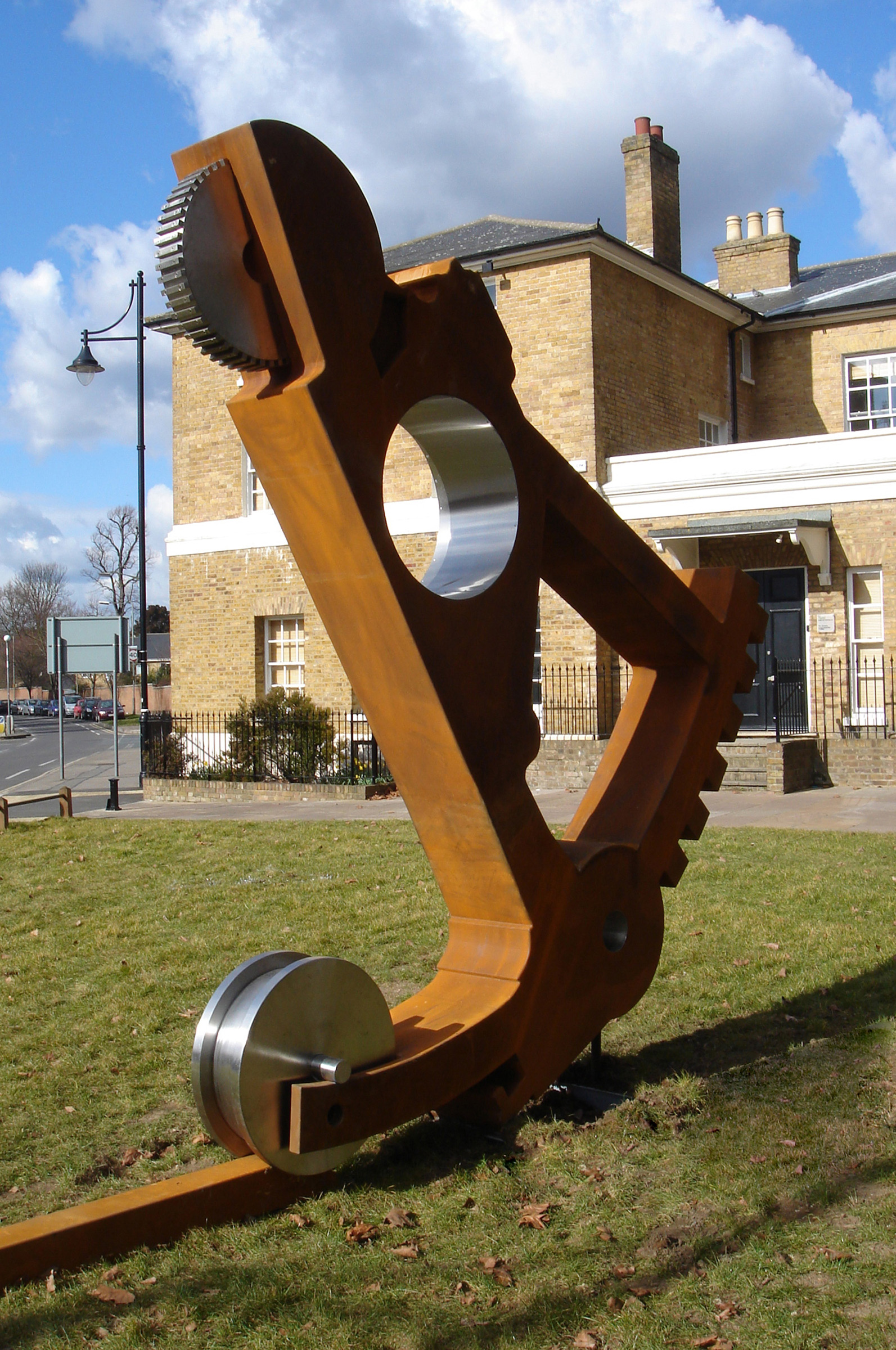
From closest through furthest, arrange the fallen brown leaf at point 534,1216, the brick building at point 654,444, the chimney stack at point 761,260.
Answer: the fallen brown leaf at point 534,1216, the brick building at point 654,444, the chimney stack at point 761,260

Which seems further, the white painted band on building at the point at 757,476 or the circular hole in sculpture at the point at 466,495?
the white painted band on building at the point at 757,476

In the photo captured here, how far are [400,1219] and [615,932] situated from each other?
1.48 meters

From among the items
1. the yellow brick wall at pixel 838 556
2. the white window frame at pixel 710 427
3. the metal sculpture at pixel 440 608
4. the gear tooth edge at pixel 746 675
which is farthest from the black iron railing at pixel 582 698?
the metal sculpture at pixel 440 608

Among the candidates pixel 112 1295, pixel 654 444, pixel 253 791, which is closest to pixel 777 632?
pixel 654 444

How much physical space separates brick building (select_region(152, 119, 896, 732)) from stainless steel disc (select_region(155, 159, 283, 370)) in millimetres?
15723

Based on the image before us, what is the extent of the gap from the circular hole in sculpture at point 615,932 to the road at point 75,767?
12824 mm

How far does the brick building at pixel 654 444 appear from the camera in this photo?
18766 mm

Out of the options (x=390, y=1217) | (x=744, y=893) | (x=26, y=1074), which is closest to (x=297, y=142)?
(x=390, y=1217)

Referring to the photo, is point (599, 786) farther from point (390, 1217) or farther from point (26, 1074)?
point (26, 1074)

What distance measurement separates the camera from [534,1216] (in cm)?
372

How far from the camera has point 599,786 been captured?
5184mm

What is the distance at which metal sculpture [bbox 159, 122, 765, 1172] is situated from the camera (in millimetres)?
3387

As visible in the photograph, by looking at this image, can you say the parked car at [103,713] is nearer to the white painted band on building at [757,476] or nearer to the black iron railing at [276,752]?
the black iron railing at [276,752]

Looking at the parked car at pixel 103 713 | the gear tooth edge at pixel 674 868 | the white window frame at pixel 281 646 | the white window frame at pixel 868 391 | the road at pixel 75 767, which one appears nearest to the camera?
the gear tooth edge at pixel 674 868
